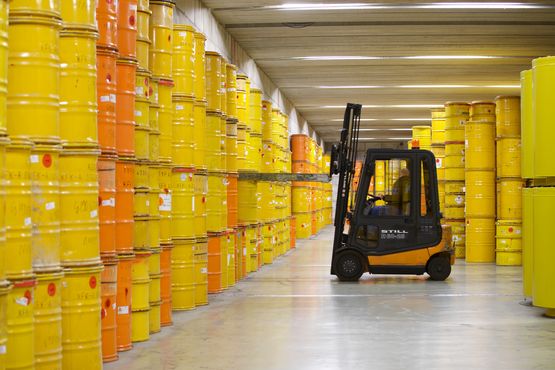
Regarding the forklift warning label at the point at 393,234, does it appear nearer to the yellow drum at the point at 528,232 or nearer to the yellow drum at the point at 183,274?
the yellow drum at the point at 528,232

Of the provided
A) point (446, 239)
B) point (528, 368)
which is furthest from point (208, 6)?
point (528, 368)

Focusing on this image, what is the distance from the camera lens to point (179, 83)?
31.1ft

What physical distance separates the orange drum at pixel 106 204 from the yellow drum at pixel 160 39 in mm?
1947

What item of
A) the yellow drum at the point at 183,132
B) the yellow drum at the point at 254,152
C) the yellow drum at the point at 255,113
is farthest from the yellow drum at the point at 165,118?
the yellow drum at the point at 255,113

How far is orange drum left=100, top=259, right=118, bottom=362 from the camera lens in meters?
6.75

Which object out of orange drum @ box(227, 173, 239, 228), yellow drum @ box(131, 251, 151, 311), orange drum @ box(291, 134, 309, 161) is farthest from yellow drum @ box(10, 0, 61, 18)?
orange drum @ box(291, 134, 309, 161)

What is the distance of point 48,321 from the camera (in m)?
5.64

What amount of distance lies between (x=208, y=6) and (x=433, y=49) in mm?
6704

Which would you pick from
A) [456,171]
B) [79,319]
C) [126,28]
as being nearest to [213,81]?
[126,28]

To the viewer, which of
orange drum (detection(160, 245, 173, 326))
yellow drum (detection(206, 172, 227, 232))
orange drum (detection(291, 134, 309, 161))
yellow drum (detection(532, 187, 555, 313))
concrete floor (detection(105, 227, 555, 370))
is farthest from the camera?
orange drum (detection(291, 134, 309, 161))

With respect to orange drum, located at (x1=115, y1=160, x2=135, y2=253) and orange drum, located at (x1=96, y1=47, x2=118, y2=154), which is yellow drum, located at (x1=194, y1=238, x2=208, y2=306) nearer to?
orange drum, located at (x1=115, y1=160, x2=135, y2=253)

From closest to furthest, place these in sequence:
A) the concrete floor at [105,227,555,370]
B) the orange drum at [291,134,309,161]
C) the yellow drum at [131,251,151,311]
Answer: the concrete floor at [105,227,555,370] < the yellow drum at [131,251,151,311] < the orange drum at [291,134,309,161]

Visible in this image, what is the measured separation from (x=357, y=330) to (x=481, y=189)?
9463 mm

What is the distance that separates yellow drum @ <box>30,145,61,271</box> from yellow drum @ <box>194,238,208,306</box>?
450cm
